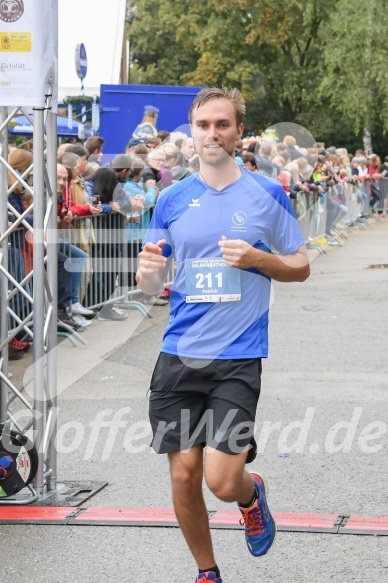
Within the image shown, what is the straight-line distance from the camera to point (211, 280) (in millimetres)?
4617

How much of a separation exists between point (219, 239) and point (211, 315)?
305mm

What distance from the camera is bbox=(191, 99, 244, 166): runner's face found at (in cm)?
466

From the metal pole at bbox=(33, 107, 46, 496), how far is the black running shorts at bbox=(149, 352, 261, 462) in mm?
1515

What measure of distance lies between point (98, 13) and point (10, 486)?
24.0 meters

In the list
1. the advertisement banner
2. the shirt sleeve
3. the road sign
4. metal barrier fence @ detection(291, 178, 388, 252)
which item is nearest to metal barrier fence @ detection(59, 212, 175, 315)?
the advertisement banner

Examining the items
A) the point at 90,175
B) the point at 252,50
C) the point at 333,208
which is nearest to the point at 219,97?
the point at 90,175

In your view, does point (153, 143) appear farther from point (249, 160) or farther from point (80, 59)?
point (80, 59)

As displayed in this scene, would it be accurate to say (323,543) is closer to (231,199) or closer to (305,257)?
(305,257)

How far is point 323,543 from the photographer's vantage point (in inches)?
215

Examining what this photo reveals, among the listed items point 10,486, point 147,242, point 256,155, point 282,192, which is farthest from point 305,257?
point 256,155

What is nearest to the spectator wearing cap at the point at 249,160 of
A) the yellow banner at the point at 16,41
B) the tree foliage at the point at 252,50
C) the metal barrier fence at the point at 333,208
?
the metal barrier fence at the point at 333,208

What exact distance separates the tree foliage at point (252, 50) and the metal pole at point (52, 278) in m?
38.8

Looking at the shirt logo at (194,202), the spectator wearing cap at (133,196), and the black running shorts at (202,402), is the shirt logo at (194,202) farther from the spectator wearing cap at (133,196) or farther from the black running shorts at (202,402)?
the spectator wearing cap at (133,196)

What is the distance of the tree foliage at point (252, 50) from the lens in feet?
165
